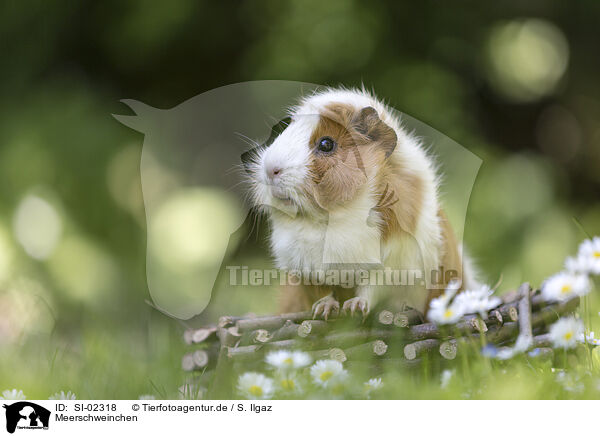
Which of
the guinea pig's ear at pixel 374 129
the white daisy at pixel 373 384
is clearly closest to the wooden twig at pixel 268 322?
the white daisy at pixel 373 384

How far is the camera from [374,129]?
2.56ft

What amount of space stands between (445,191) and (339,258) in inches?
7.6

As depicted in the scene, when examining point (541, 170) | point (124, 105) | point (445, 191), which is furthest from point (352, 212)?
point (541, 170)

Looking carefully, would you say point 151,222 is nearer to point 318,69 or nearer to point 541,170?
point 318,69

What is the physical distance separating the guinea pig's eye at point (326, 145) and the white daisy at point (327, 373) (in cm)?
25

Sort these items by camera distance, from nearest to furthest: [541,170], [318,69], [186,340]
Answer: [186,340] → [318,69] → [541,170]

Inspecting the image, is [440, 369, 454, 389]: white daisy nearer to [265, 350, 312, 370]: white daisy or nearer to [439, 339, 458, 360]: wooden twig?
[439, 339, 458, 360]: wooden twig

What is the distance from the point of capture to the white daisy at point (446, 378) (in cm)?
74

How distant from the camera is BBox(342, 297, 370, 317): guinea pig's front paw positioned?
770 millimetres

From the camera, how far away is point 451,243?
0.83m

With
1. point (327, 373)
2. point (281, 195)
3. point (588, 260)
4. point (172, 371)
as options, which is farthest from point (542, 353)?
point (172, 371)

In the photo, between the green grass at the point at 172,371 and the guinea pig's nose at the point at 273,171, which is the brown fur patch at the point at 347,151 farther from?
the green grass at the point at 172,371

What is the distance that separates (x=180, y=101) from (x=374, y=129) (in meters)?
0.34

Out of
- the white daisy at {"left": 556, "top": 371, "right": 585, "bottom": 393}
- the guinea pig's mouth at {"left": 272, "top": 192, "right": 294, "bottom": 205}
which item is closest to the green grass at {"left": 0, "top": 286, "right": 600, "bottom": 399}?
the white daisy at {"left": 556, "top": 371, "right": 585, "bottom": 393}
